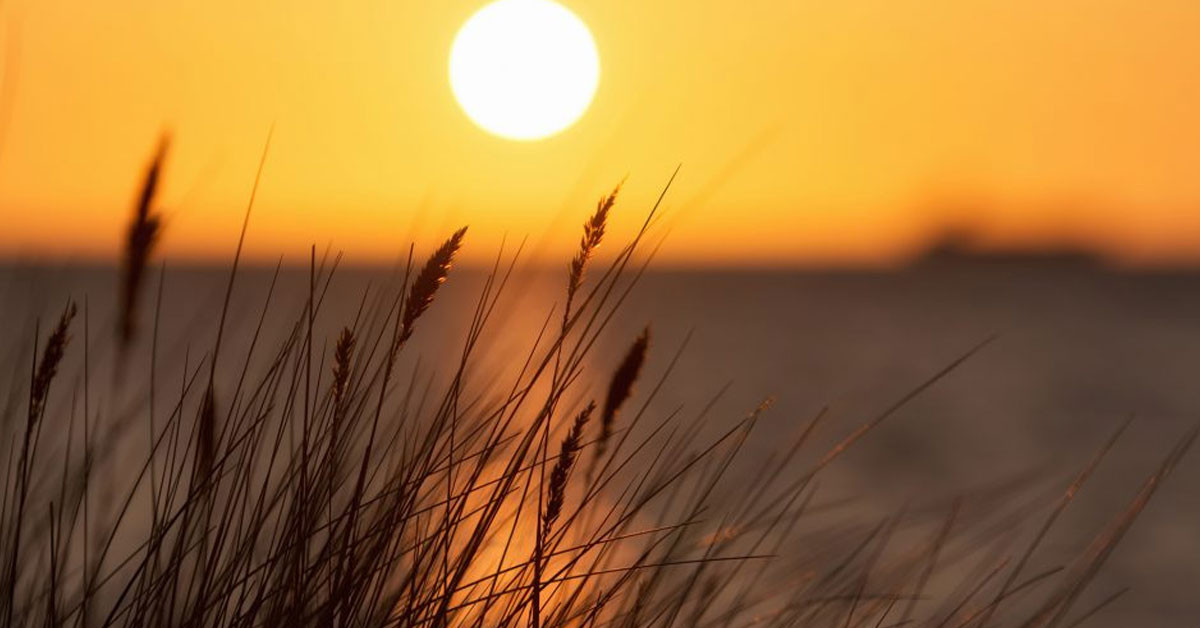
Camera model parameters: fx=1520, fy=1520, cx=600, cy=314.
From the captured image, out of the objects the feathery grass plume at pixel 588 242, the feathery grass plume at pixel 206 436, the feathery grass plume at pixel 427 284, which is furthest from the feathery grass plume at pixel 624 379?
the feathery grass plume at pixel 206 436

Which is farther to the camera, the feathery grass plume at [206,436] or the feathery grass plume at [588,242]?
the feathery grass plume at [206,436]

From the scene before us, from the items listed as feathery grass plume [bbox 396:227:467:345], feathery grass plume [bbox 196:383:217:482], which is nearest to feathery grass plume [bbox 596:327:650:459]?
feathery grass plume [bbox 396:227:467:345]

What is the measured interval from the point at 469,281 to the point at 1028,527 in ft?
96.0

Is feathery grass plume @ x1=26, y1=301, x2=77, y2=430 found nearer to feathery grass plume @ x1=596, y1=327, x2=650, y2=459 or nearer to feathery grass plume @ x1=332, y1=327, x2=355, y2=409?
feathery grass plume @ x1=332, y1=327, x2=355, y2=409

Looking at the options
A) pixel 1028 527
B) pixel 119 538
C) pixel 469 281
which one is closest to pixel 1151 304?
pixel 469 281

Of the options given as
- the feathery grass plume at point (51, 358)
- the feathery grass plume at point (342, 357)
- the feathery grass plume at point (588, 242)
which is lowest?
the feathery grass plume at point (51, 358)

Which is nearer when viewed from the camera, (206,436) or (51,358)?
(51,358)

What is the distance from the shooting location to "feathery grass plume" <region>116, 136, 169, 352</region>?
1279 millimetres

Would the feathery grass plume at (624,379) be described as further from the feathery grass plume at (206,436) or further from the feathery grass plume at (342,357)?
the feathery grass plume at (206,436)

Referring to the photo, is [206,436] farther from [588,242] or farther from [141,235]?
[588,242]

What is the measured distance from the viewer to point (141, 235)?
1.28 metres

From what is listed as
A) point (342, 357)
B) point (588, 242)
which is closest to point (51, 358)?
point (342, 357)

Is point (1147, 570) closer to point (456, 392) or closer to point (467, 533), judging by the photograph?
point (467, 533)

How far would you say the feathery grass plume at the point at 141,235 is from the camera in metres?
1.28
